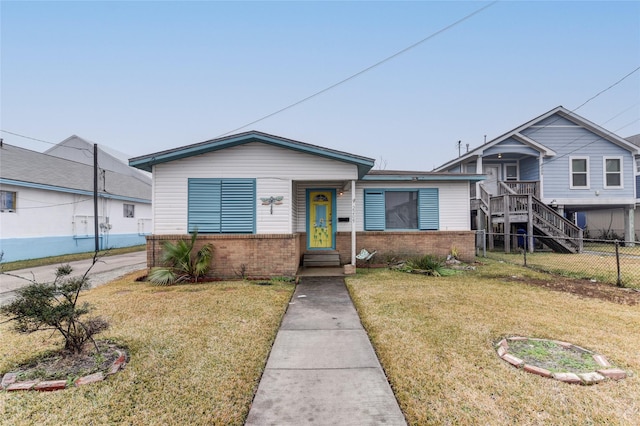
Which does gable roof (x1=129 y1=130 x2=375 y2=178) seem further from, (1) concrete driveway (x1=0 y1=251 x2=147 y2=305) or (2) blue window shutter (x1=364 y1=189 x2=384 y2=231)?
(1) concrete driveway (x1=0 y1=251 x2=147 y2=305)

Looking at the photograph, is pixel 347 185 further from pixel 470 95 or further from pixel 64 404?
pixel 470 95

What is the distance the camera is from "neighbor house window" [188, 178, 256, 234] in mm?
8344

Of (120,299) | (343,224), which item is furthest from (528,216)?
(120,299)

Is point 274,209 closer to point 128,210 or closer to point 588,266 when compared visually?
point 588,266

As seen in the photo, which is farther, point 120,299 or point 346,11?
point 346,11

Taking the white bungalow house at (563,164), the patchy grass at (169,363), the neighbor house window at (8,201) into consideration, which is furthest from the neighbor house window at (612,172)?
the neighbor house window at (8,201)

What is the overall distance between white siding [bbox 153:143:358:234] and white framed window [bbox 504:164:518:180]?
1228cm

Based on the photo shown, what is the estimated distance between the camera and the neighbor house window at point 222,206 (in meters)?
8.34

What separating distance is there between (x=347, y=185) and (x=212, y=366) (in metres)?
7.45

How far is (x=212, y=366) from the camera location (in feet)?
10.3

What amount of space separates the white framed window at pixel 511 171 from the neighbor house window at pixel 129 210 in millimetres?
24776

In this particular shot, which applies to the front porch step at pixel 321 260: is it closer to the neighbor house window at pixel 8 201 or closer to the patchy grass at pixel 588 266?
the patchy grass at pixel 588 266

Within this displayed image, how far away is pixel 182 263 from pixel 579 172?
1935cm

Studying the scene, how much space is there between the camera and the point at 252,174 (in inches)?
331
